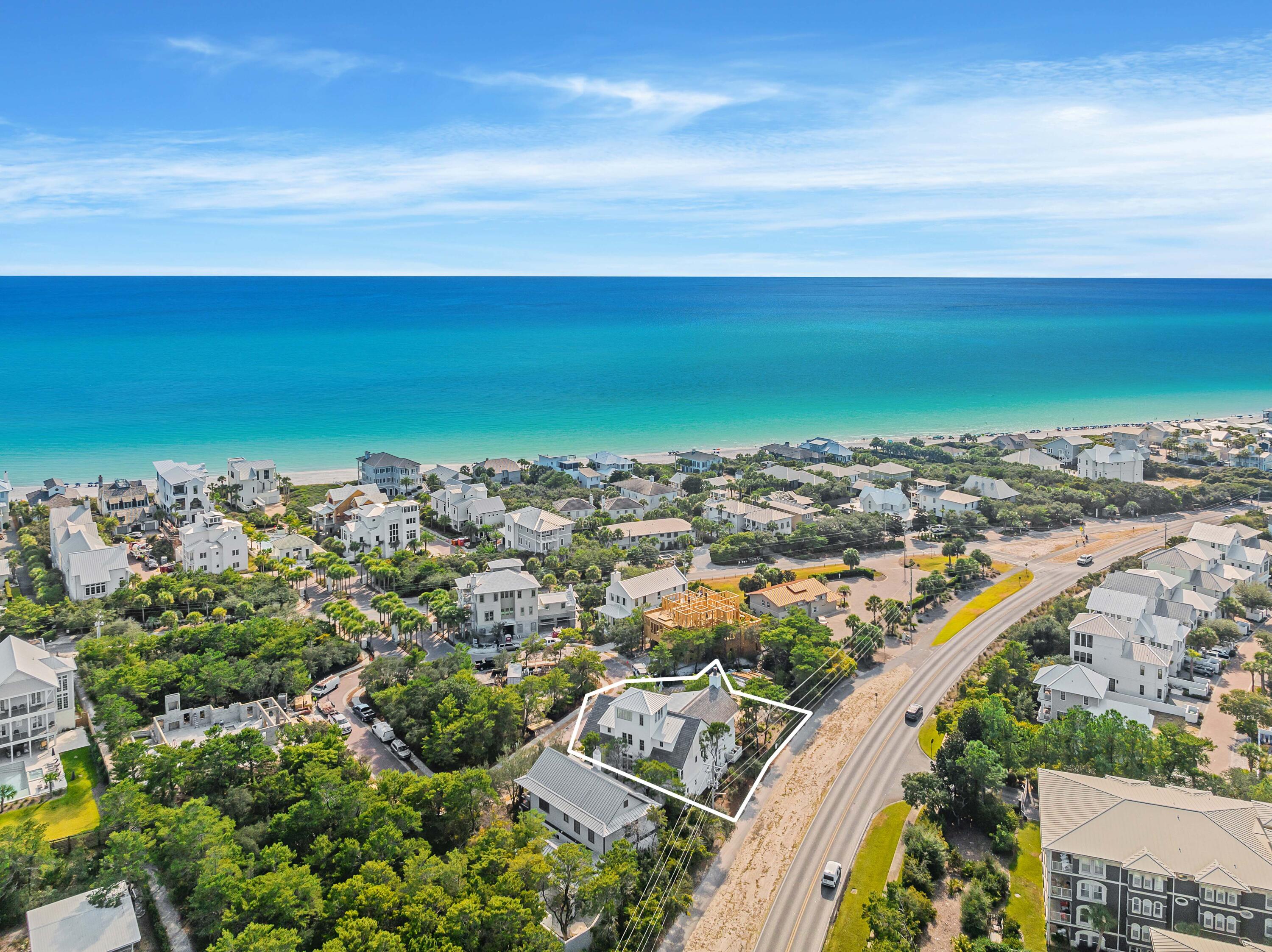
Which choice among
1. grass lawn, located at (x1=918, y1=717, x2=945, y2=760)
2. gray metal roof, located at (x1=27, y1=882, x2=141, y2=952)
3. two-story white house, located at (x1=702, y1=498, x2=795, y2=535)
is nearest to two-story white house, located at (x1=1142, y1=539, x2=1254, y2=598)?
grass lawn, located at (x1=918, y1=717, x2=945, y2=760)

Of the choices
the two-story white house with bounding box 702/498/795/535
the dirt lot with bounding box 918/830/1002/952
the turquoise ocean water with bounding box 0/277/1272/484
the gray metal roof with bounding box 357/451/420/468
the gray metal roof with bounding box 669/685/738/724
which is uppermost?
the turquoise ocean water with bounding box 0/277/1272/484

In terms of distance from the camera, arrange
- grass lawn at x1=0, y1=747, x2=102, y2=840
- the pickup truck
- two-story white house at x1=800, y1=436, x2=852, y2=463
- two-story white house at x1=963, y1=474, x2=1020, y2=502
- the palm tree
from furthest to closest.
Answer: two-story white house at x1=800, y1=436, x2=852, y2=463, two-story white house at x1=963, y1=474, x2=1020, y2=502, the pickup truck, the palm tree, grass lawn at x1=0, y1=747, x2=102, y2=840

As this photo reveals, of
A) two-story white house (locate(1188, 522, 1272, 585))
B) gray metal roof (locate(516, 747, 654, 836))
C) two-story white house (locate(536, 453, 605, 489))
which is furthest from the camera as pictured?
two-story white house (locate(536, 453, 605, 489))

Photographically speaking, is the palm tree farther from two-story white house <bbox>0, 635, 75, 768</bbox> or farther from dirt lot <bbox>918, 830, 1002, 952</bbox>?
two-story white house <bbox>0, 635, 75, 768</bbox>

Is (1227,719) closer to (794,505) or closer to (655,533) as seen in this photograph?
(794,505)

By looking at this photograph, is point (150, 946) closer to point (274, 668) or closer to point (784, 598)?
point (274, 668)

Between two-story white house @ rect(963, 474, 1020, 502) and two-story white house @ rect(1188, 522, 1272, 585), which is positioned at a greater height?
two-story white house @ rect(963, 474, 1020, 502)

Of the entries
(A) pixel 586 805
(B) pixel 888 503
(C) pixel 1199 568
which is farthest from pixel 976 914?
(B) pixel 888 503

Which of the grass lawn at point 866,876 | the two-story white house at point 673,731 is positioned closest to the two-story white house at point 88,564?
the two-story white house at point 673,731
